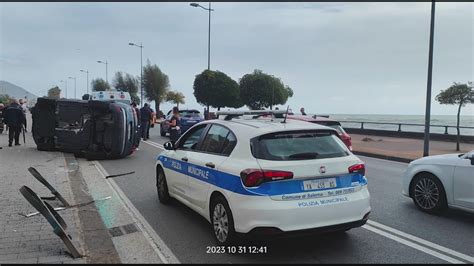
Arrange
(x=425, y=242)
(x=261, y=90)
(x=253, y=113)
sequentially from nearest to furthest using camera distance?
(x=425, y=242), (x=253, y=113), (x=261, y=90)

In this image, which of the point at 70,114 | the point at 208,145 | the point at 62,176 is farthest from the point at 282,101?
the point at 208,145

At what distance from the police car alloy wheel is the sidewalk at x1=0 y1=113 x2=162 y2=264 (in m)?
4.47

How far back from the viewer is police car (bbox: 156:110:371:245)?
476cm

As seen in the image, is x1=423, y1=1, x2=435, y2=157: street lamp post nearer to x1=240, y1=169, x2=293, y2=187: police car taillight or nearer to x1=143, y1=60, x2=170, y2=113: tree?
x1=240, y1=169, x2=293, y2=187: police car taillight

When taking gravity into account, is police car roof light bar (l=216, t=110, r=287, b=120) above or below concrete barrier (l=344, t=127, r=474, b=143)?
above

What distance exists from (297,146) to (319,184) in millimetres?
521

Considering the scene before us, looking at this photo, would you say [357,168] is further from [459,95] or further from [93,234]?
[459,95]

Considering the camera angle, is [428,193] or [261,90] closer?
[428,193]

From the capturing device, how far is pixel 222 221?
523cm

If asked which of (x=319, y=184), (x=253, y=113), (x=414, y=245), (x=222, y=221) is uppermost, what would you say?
(x=253, y=113)

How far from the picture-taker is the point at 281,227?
4.70 metres

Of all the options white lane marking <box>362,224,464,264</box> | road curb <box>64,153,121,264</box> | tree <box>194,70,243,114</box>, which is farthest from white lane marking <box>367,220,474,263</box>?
tree <box>194,70,243,114</box>

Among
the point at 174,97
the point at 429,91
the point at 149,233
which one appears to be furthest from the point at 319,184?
the point at 174,97

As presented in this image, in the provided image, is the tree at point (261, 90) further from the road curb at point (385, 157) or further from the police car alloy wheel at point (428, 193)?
the police car alloy wheel at point (428, 193)
